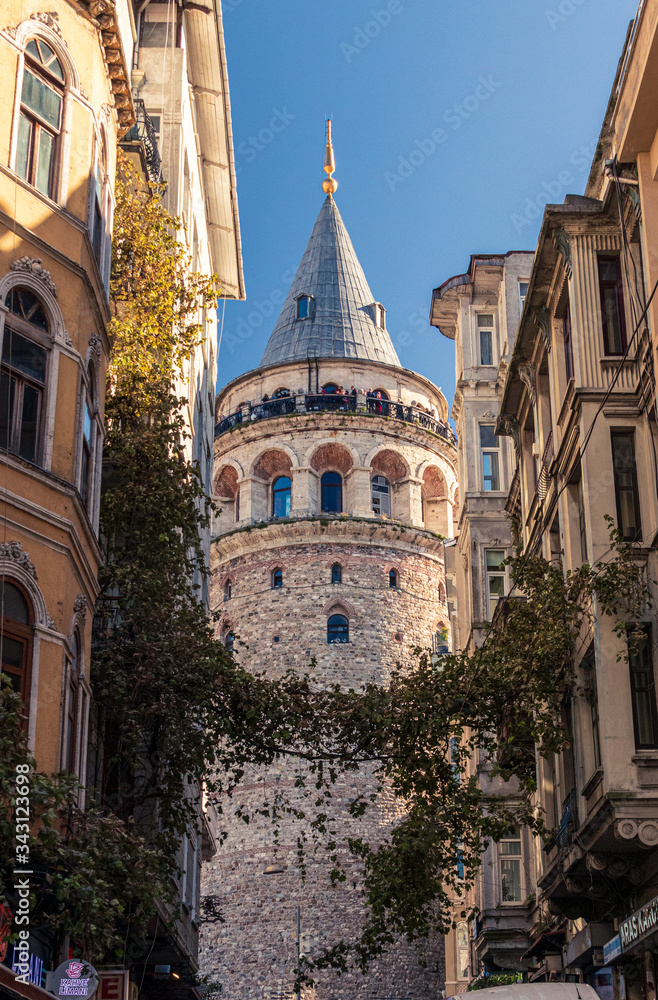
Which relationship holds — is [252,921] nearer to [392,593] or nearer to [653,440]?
[392,593]

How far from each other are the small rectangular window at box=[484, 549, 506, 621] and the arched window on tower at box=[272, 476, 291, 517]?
2085cm

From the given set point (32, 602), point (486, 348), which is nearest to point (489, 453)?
point (486, 348)

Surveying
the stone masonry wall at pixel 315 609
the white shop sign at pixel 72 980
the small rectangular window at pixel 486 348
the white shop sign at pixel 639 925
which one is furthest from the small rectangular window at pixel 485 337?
the white shop sign at pixel 72 980

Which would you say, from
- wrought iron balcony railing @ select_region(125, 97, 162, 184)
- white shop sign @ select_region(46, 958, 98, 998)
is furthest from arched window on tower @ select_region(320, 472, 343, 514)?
white shop sign @ select_region(46, 958, 98, 998)

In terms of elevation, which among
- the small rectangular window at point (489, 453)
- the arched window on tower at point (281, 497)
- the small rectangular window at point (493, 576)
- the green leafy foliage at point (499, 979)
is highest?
the arched window on tower at point (281, 497)

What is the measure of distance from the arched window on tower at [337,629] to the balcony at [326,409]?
26.9 ft

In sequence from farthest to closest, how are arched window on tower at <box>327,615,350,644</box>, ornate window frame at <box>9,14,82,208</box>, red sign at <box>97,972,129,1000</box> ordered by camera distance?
arched window on tower at <box>327,615,350,644</box>, red sign at <box>97,972,129,1000</box>, ornate window frame at <box>9,14,82,208</box>

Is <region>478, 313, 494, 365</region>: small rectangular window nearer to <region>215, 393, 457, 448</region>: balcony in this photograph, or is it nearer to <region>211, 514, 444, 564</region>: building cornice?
<region>211, 514, 444, 564</region>: building cornice

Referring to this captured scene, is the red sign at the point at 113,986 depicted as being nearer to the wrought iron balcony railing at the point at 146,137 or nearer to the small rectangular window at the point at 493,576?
the wrought iron balcony railing at the point at 146,137

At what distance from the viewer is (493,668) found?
2086 cm

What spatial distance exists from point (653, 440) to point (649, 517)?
1.15m

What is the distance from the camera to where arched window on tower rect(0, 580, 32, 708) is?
49.7 feet

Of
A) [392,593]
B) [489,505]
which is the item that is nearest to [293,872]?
[392,593]

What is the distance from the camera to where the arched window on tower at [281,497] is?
180 feet
